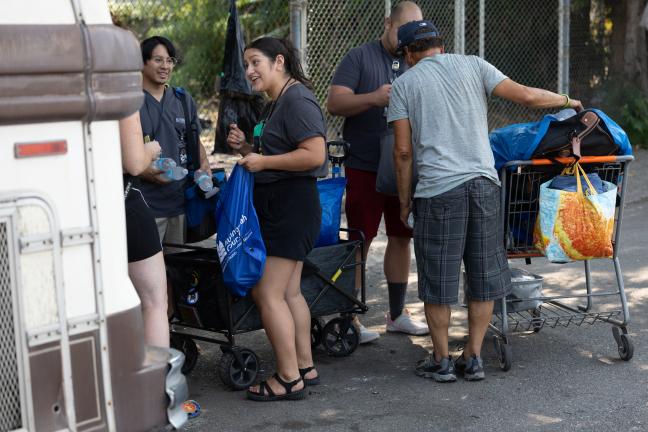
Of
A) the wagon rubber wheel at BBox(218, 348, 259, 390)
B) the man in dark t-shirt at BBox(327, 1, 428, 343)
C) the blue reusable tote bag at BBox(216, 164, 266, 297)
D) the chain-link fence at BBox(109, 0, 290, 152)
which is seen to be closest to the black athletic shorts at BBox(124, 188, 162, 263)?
the blue reusable tote bag at BBox(216, 164, 266, 297)

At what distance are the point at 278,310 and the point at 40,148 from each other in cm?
233

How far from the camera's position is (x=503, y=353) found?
223 inches

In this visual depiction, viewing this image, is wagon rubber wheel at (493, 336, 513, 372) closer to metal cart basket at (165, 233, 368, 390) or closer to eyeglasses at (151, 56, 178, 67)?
metal cart basket at (165, 233, 368, 390)

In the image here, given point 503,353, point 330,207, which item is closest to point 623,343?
point 503,353

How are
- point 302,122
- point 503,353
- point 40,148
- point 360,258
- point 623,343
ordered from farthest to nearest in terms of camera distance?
1. point 360,258
2. point 623,343
3. point 503,353
4. point 302,122
5. point 40,148

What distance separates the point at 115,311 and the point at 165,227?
7.86ft

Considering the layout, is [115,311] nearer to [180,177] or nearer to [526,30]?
[180,177]

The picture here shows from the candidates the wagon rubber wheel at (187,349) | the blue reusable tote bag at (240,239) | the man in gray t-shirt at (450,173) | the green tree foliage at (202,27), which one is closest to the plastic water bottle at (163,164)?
the blue reusable tote bag at (240,239)

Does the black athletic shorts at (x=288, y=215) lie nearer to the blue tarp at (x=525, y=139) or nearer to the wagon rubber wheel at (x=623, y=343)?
the blue tarp at (x=525, y=139)

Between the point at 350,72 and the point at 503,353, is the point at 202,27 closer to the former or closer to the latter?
the point at 350,72

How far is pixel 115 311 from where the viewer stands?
11.1 feet

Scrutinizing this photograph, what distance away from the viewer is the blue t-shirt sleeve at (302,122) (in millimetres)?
5090

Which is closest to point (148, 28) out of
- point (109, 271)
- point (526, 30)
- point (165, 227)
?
point (526, 30)

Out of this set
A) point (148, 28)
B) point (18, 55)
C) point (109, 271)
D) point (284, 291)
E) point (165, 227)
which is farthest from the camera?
point (148, 28)
